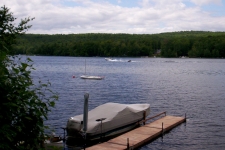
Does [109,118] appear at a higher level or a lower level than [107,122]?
higher

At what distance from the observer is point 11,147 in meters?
5.87

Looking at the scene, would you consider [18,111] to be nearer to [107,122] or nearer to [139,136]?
[107,122]

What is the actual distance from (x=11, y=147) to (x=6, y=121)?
522mm

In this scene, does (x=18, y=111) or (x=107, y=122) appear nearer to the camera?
(x=18, y=111)

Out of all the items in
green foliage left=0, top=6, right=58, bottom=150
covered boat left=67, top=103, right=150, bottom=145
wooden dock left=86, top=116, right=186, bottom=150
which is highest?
green foliage left=0, top=6, right=58, bottom=150

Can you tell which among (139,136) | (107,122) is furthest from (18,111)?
(139,136)

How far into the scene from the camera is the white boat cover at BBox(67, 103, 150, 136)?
20.7m

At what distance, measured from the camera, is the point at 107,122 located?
853 inches

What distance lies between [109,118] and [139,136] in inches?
93.5

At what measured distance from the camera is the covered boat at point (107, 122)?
20.7 m

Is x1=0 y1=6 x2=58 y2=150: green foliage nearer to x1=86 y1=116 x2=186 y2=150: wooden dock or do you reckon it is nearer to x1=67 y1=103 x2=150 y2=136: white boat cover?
x1=86 y1=116 x2=186 y2=150: wooden dock

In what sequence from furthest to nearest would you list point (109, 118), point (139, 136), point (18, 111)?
point (109, 118)
point (139, 136)
point (18, 111)

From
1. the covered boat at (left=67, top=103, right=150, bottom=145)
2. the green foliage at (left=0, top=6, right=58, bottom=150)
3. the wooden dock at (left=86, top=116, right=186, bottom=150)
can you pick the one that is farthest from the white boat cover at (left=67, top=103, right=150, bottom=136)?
the green foliage at (left=0, top=6, right=58, bottom=150)

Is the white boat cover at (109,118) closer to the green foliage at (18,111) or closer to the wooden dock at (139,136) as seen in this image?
the wooden dock at (139,136)
